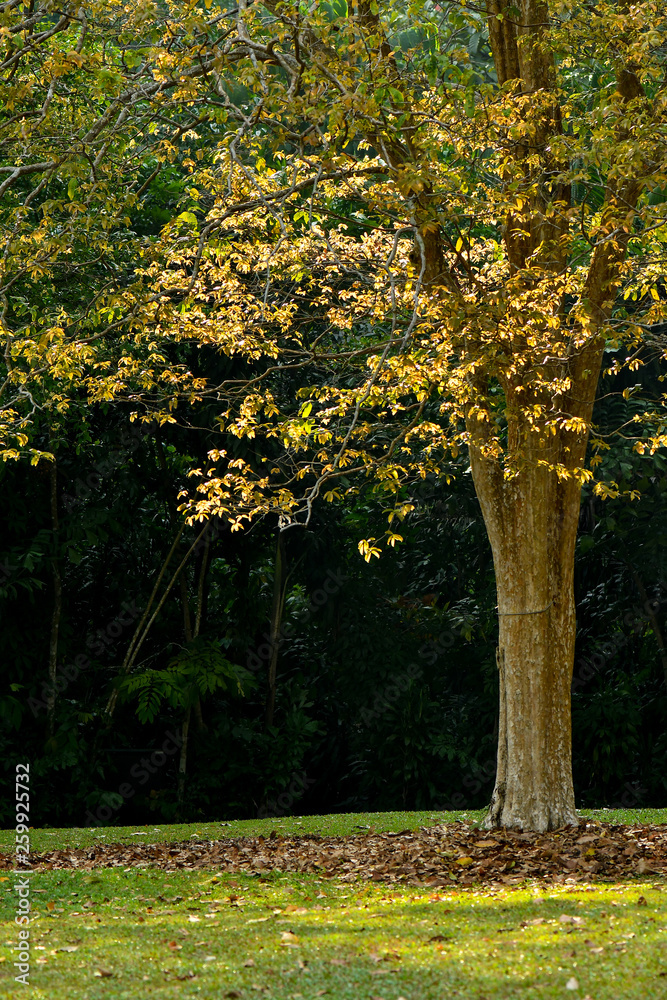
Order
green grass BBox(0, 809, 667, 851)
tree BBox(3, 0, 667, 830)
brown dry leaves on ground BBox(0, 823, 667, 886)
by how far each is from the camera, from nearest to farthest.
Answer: brown dry leaves on ground BBox(0, 823, 667, 886)
tree BBox(3, 0, 667, 830)
green grass BBox(0, 809, 667, 851)

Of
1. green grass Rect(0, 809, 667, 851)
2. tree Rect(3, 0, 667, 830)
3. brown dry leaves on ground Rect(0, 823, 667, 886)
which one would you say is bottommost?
green grass Rect(0, 809, 667, 851)

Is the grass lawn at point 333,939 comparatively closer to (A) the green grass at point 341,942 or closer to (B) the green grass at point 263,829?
(A) the green grass at point 341,942

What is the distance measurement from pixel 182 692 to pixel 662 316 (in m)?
7.31

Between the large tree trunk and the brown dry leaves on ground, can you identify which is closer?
the brown dry leaves on ground

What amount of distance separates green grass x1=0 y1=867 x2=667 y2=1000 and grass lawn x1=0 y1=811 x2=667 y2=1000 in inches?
0.4

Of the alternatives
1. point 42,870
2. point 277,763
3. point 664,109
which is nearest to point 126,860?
point 42,870

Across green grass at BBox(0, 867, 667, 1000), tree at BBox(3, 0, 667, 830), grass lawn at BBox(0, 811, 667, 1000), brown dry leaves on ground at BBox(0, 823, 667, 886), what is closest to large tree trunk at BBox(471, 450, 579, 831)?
tree at BBox(3, 0, 667, 830)

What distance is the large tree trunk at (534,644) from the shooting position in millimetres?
8047

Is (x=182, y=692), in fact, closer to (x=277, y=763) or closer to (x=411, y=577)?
(x=277, y=763)

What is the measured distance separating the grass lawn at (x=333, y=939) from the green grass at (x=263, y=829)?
2.41 metres

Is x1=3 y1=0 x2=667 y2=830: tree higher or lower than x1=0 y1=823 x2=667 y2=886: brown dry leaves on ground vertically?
higher

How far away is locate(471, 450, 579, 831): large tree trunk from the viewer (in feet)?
26.4

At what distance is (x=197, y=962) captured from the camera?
4.64 metres

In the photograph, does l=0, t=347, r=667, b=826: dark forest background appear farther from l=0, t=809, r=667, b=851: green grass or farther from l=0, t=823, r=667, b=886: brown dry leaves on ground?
l=0, t=823, r=667, b=886: brown dry leaves on ground
